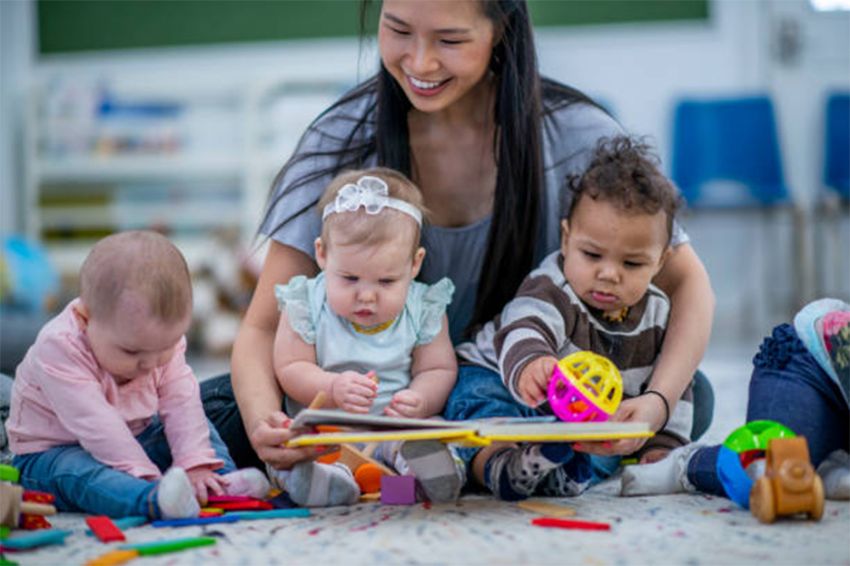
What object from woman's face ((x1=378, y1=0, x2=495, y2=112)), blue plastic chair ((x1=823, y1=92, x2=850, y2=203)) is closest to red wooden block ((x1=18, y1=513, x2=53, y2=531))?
woman's face ((x1=378, y1=0, x2=495, y2=112))

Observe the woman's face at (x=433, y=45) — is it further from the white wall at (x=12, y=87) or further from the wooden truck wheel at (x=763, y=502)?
the white wall at (x=12, y=87)

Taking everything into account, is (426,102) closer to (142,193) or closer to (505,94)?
(505,94)

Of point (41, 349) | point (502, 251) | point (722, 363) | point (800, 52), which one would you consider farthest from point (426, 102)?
point (800, 52)

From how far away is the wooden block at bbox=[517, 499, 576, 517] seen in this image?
1225 millimetres

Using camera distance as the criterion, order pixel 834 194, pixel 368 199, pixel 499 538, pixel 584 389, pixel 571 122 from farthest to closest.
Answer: pixel 834 194 → pixel 571 122 → pixel 368 199 → pixel 584 389 → pixel 499 538

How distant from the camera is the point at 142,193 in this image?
193 inches

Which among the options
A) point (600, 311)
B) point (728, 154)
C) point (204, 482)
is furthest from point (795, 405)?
point (728, 154)

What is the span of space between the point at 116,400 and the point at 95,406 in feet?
0.22

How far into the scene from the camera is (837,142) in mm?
4332

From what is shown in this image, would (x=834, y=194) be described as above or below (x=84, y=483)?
above

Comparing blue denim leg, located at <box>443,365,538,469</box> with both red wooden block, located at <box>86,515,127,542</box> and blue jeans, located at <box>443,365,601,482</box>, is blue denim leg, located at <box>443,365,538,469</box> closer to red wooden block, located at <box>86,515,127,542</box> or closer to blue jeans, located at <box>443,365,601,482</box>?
blue jeans, located at <box>443,365,601,482</box>

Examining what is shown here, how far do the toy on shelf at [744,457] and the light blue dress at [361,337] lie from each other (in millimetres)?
431

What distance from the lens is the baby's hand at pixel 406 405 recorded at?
4.44 feet

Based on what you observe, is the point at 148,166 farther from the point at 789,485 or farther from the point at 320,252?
the point at 789,485
